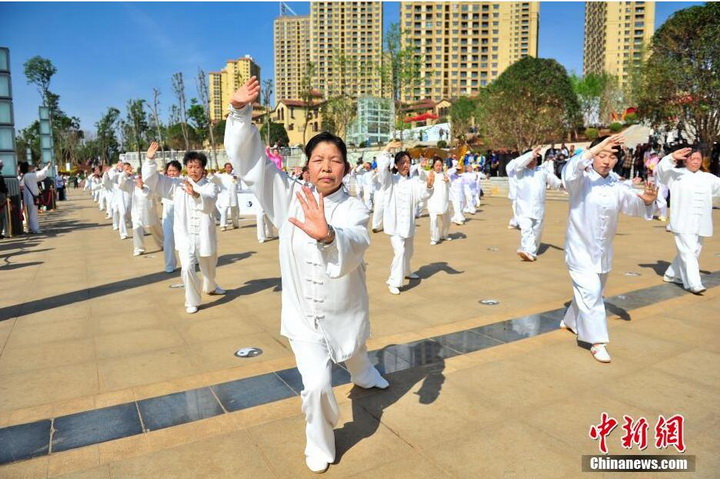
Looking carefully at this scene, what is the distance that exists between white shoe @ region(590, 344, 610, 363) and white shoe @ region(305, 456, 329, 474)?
284 centimetres

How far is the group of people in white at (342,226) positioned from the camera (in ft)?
9.79

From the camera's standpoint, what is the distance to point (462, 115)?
231 feet

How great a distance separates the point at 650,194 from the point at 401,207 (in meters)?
3.58

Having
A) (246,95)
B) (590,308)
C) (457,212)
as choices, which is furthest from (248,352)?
(457,212)

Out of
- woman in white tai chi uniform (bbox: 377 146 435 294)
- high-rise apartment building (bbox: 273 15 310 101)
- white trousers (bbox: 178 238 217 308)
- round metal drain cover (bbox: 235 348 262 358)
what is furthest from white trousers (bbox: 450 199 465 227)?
high-rise apartment building (bbox: 273 15 310 101)

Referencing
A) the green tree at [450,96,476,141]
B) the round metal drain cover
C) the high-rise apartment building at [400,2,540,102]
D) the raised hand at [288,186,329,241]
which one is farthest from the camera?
the high-rise apartment building at [400,2,540,102]

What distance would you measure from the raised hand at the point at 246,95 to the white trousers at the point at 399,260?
A: 15.3 feet

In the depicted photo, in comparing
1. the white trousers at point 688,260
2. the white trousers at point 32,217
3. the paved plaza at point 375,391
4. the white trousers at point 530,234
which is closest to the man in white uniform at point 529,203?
the white trousers at point 530,234

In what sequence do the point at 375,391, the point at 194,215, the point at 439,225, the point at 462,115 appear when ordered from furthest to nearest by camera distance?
the point at 462,115, the point at 439,225, the point at 194,215, the point at 375,391

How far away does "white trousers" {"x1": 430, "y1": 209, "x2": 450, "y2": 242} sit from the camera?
12.0m

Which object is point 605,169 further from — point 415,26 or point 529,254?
point 415,26

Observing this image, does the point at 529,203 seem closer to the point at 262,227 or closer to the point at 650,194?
the point at 650,194

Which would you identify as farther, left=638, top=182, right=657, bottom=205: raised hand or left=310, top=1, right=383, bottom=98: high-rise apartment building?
left=310, top=1, right=383, bottom=98: high-rise apartment building

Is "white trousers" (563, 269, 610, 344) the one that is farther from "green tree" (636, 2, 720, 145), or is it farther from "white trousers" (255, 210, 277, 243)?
"green tree" (636, 2, 720, 145)
